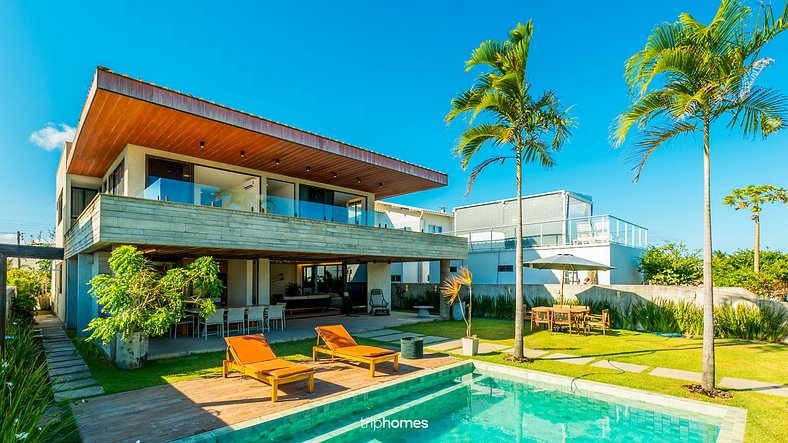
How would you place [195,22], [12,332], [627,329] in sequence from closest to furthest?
[12,332] < [627,329] < [195,22]

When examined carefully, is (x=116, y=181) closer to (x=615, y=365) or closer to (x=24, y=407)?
(x=24, y=407)

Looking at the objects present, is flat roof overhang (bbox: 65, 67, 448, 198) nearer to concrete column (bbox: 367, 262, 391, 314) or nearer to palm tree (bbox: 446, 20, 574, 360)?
palm tree (bbox: 446, 20, 574, 360)

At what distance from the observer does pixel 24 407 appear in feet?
16.3

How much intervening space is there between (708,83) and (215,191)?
1093 centimetres

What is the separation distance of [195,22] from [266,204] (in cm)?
921

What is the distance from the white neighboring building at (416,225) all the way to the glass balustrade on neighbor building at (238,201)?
1375 cm

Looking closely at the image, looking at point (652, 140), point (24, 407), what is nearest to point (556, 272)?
point (652, 140)

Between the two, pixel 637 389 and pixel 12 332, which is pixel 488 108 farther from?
pixel 12 332

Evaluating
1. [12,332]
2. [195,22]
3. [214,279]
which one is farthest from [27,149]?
[214,279]

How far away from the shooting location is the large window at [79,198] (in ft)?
53.9

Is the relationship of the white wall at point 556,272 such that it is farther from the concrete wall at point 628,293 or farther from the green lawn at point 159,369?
the green lawn at point 159,369

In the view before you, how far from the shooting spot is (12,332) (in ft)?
29.8

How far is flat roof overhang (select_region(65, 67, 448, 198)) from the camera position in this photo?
9185 mm

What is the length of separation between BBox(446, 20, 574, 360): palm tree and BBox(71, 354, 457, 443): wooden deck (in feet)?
15.3
